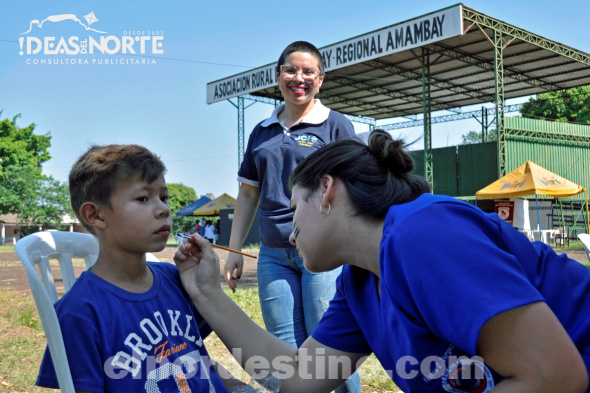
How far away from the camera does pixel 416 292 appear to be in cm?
104

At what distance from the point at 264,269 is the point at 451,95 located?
26493 millimetres

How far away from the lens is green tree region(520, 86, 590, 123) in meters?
36.0

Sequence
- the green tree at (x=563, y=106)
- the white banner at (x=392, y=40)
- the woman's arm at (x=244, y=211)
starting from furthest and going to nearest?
the green tree at (x=563, y=106) < the white banner at (x=392, y=40) < the woman's arm at (x=244, y=211)

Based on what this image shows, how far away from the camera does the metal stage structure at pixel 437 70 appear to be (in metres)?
17.7

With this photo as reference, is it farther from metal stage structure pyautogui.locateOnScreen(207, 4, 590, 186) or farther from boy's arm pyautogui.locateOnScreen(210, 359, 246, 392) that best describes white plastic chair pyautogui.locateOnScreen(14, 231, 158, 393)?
metal stage structure pyautogui.locateOnScreen(207, 4, 590, 186)

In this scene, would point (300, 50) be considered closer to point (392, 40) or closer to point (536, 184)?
point (536, 184)

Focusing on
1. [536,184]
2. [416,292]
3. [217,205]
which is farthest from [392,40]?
[416,292]

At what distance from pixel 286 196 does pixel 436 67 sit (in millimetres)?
21229

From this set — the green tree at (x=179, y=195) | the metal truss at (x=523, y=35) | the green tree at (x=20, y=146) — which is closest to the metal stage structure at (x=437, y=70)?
the metal truss at (x=523, y=35)

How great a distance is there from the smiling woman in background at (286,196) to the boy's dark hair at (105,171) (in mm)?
836

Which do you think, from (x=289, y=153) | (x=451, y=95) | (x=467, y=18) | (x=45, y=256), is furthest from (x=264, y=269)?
(x=451, y=95)

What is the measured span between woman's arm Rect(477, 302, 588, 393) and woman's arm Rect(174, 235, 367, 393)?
713mm

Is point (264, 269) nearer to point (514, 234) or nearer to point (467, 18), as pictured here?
point (514, 234)

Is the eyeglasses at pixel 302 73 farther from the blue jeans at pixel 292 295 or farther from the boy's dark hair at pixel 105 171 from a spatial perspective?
the boy's dark hair at pixel 105 171
